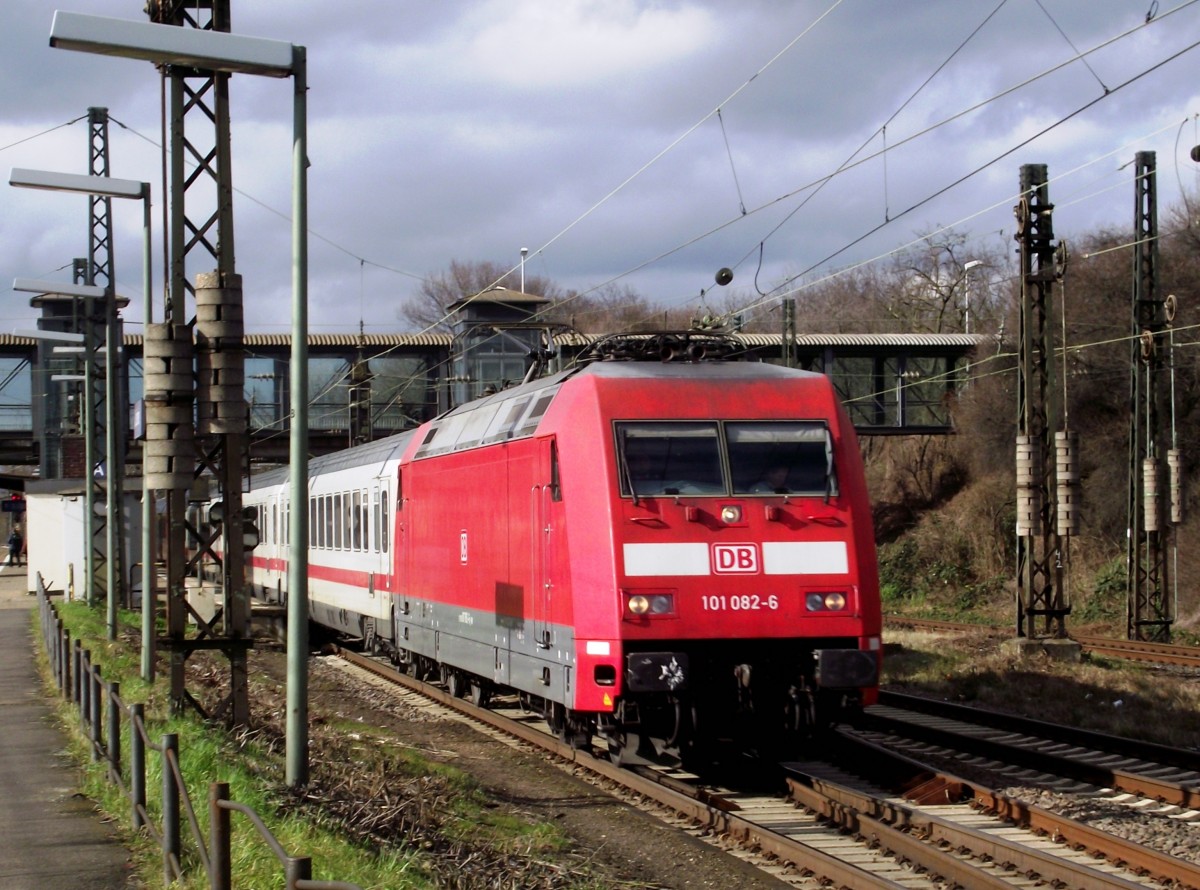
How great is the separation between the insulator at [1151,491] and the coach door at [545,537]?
17.9m

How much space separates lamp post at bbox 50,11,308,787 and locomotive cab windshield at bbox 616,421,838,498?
2.78 m

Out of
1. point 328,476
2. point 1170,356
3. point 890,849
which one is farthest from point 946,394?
point 890,849

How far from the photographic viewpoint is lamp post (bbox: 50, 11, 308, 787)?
9406 millimetres

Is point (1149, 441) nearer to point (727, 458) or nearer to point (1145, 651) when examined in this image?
point (1145, 651)

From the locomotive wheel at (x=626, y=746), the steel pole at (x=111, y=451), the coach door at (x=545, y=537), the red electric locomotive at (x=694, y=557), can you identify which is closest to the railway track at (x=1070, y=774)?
the red electric locomotive at (x=694, y=557)

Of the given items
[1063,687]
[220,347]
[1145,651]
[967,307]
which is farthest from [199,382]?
[967,307]

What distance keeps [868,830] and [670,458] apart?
3.29 metres

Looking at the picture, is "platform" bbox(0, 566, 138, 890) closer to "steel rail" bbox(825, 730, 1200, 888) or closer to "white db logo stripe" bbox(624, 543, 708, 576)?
"white db logo stripe" bbox(624, 543, 708, 576)

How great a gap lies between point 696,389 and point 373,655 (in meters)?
14.9

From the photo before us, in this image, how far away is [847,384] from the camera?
51500 mm

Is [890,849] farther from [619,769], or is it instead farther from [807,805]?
[619,769]

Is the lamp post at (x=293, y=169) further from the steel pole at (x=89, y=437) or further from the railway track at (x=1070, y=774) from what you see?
the steel pole at (x=89, y=437)

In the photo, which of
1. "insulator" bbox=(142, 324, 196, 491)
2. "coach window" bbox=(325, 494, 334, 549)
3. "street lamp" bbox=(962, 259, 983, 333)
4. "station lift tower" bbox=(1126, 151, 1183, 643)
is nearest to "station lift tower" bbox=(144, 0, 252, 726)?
"insulator" bbox=(142, 324, 196, 491)

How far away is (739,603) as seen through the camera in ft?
36.1
